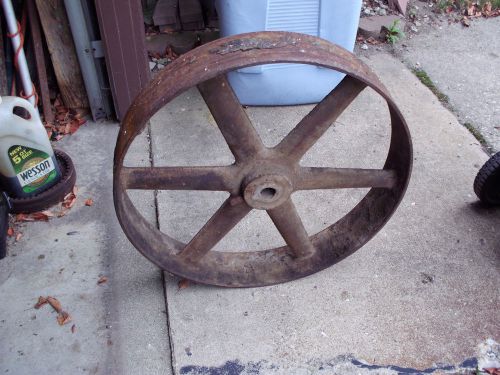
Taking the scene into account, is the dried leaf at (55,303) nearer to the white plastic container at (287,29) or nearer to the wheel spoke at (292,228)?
the wheel spoke at (292,228)

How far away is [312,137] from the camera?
6.31 feet

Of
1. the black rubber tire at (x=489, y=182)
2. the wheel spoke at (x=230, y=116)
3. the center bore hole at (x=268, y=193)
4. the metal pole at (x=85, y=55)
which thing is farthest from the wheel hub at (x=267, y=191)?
the metal pole at (x=85, y=55)

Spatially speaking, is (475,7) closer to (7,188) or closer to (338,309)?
(338,309)

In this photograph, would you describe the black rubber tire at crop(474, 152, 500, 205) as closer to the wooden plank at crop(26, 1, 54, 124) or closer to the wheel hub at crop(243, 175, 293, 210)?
the wheel hub at crop(243, 175, 293, 210)

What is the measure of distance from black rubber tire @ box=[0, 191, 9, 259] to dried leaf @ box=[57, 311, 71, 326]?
465 millimetres

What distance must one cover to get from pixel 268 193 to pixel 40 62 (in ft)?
5.95

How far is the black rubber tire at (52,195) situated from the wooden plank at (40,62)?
45 cm

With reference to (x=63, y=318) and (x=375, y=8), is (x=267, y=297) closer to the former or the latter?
(x=63, y=318)

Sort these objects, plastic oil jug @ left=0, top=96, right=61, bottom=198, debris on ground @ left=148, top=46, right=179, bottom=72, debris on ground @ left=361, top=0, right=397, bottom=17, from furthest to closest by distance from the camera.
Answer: debris on ground @ left=361, top=0, right=397, bottom=17 → debris on ground @ left=148, top=46, right=179, bottom=72 → plastic oil jug @ left=0, top=96, right=61, bottom=198

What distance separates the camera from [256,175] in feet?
6.29

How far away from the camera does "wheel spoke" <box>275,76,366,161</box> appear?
1.82m

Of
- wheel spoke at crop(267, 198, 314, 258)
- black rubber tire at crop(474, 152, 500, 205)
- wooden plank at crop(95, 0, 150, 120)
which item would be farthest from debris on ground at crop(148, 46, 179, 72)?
black rubber tire at crop(474, 152, 500, 205)

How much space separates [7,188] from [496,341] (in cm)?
234

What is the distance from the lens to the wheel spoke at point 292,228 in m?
2.11
